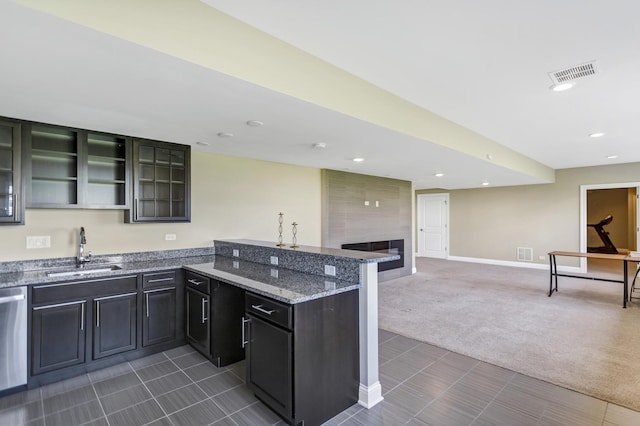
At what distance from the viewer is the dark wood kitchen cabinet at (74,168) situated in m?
2.94

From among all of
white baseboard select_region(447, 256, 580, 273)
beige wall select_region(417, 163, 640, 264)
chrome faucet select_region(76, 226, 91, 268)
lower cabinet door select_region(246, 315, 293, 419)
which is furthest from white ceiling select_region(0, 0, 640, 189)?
white baseboard select_region(447, 256, 580, 273)

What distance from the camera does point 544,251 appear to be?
8.05m

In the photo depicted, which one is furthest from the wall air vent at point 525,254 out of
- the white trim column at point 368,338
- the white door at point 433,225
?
the white trim column at point 368,338

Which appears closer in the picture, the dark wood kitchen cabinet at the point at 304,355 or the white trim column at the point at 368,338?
the dark wood kitchen cabinet at the point at 304,355

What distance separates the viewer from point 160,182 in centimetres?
365

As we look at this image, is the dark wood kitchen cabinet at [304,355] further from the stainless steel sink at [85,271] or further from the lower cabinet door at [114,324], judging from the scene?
the stainless steel sink at [85,271]

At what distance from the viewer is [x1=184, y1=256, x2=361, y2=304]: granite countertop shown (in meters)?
2.18

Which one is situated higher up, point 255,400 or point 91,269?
point 91,269

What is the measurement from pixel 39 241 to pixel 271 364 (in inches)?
103

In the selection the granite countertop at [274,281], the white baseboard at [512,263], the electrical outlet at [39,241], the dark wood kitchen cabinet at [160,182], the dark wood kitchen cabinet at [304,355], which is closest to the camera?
the dark wood kitchen cabinet at [304,355]

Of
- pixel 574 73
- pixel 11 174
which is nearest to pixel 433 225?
pixel 574 73

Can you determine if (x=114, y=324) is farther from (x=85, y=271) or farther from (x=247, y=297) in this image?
(x=247, y=297)

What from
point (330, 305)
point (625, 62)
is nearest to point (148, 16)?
point (330, 305)

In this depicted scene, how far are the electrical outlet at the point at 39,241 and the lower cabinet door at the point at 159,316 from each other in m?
1.05
